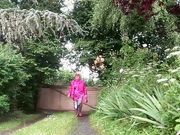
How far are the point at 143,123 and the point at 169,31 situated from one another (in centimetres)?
904

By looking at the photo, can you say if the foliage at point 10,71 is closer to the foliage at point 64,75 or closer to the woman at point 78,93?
the woman at point 78,93

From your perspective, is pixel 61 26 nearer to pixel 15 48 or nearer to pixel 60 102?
pixel 15 48

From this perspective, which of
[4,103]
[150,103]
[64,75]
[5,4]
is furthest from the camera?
[64,75]

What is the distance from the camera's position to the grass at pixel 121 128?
30.4 ft

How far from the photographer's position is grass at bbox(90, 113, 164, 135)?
30.4 ft

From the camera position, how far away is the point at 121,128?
10805 mm

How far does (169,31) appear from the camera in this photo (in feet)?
60.0

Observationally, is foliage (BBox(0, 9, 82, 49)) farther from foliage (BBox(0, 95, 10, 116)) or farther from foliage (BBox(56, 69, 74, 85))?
foliage (BBox(56, 69, 74, 85))

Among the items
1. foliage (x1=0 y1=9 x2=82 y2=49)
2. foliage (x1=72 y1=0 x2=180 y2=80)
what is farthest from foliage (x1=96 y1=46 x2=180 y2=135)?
foliage (x1=0 y1=9 x2=82 y2=49)

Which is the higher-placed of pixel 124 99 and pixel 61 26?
pixel 61 26

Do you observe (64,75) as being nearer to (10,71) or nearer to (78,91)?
(10,71)

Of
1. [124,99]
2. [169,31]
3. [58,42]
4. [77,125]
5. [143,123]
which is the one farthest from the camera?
[58,42]

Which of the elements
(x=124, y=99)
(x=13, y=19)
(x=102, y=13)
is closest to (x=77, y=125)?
(x=124, y=99)

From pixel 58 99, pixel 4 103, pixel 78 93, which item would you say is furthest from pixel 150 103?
pixel 58 99
